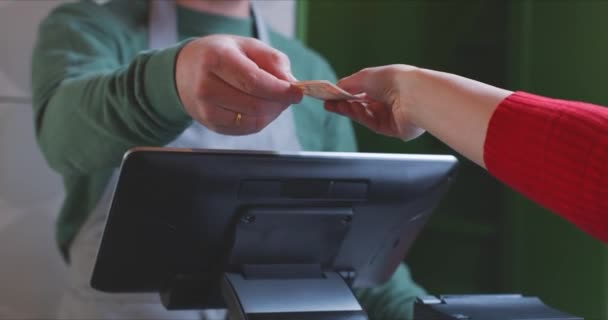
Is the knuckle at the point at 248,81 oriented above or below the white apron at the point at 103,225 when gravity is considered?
above

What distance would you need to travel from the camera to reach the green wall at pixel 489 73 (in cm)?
128

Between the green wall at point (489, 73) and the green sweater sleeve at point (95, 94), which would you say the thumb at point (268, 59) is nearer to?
the green sweater sleeve at point (95, 94)

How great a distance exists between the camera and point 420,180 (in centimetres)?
82

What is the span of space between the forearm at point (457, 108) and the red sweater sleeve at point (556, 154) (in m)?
0.01

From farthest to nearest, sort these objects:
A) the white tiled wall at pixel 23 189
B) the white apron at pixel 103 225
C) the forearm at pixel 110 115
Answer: the white tiled wall at pixel 23 189, the white apron at pixel 103 225, the forearm at pixel 110 115

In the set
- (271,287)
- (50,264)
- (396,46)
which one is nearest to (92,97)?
(271,287)

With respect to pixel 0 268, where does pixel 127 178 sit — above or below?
above

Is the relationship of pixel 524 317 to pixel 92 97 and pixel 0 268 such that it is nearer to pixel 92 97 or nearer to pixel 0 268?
pixel 92 97

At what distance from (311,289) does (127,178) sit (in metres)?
0.22

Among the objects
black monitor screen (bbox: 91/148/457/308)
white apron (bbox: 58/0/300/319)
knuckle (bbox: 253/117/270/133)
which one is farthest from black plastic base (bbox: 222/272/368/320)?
white apron (bbox: 58/0/300/319)

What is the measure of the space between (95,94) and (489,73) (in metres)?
0.86

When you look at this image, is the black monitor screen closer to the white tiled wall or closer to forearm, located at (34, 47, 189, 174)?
forearm, located at (34, 47, 189, 174)

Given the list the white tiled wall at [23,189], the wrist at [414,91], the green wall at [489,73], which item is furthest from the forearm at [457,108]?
the white tiled wall at [23,189]

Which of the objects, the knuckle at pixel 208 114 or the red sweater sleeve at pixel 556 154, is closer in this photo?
the red sweater sleeve at pixel 556 154
